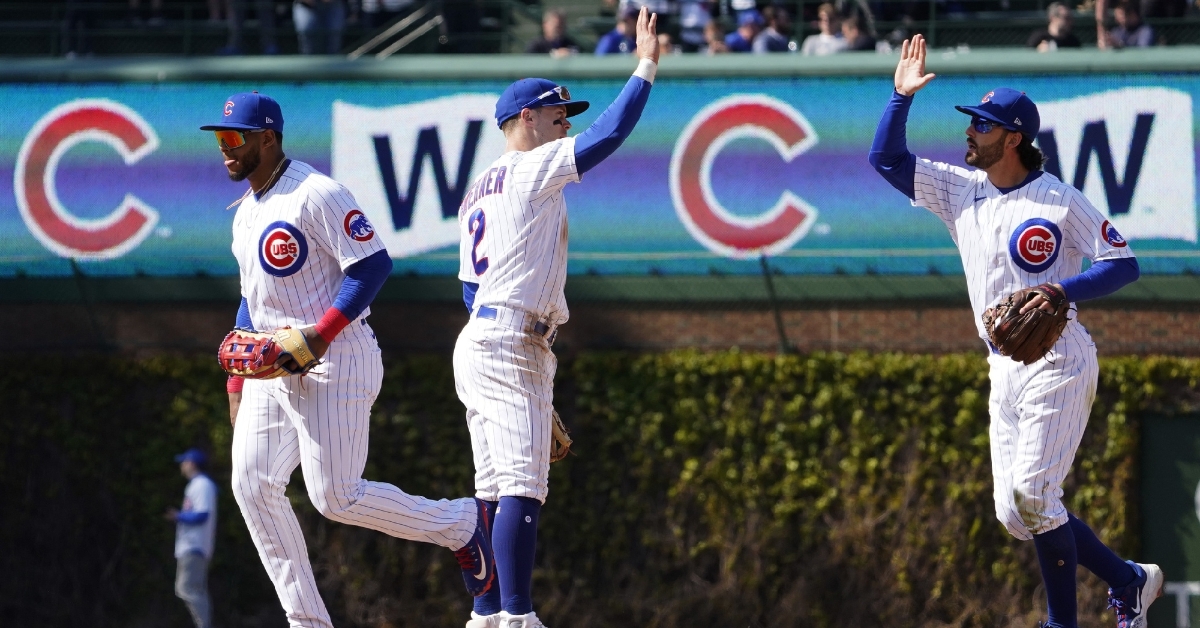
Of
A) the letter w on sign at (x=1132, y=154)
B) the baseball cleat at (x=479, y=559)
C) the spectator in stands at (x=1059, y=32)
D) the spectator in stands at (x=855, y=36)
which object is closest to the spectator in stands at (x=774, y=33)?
the spectator in stands at (x=855, y=36)

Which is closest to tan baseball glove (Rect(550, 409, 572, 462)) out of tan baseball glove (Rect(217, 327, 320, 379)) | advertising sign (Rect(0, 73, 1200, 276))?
tan baseball glove (Rect(217, 327, 320, 379))

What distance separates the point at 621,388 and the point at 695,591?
137cm

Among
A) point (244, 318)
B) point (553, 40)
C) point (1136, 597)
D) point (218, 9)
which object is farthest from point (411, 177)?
point (1136, 597)

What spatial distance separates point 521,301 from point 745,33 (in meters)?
5.91

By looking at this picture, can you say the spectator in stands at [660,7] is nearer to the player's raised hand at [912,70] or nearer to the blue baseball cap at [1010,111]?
the player's raised hand at [912,70]

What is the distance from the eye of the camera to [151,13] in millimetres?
12484

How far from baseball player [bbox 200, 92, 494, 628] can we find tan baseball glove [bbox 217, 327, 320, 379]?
150 millimetres

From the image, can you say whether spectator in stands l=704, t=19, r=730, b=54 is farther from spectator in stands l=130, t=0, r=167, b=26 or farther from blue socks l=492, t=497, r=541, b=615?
blue socks l=492, t=497, r=541, b=615

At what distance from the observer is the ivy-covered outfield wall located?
28.0 feet

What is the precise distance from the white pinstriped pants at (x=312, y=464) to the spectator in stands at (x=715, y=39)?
5259 millimetres

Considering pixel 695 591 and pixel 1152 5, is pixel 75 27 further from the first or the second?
pixel 1152 5

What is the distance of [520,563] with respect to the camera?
4891 millimetres

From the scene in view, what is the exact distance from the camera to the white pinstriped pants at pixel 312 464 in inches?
202

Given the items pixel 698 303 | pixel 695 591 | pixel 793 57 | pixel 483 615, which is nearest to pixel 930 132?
pixel 793 57
